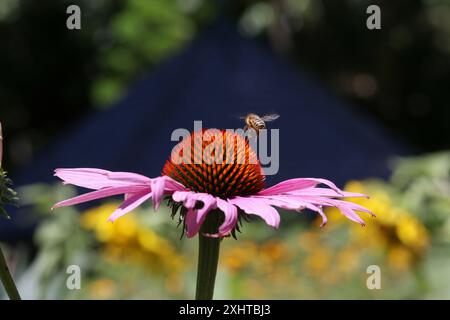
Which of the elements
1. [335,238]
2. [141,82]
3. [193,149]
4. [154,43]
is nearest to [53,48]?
[154,43]

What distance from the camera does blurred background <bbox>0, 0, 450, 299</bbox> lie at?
218 cm

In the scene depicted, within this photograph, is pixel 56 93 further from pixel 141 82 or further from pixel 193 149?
pixel 193 149

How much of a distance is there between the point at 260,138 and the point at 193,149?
0.42m

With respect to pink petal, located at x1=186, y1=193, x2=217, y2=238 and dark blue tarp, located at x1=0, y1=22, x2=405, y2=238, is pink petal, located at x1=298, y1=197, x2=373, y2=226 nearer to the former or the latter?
pink petal, located at x1=186, y1=193, x2=217, y2=238

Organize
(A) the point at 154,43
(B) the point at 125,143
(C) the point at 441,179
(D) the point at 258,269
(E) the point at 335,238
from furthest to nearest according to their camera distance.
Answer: (A) the point at 154,43 < (B) the point at 125,143 < (E) the point at 335,238 < (D) the point at 258,269 < (C) the point at 441,179

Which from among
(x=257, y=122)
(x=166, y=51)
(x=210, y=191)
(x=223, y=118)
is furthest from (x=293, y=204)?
(x=166, y=51)

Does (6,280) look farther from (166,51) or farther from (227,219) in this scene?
(166,51)

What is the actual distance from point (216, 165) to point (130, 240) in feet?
4.24

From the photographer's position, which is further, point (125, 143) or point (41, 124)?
point (41, 124)

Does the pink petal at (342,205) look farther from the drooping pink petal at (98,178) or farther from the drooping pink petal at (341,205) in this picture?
the drooping pink petal at (98,178)

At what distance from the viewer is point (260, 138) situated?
142cm

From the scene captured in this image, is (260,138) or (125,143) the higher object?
(260,138)

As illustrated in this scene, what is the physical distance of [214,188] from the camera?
36.5 inches

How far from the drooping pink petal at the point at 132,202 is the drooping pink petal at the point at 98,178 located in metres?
0.01
